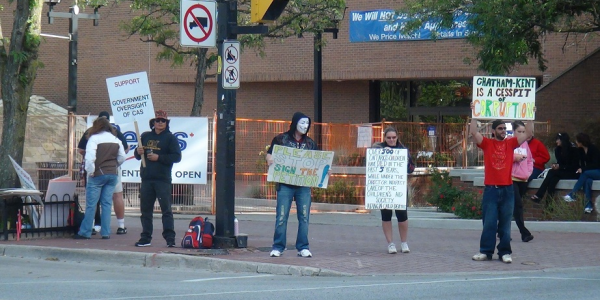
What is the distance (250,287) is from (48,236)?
502 centimetres

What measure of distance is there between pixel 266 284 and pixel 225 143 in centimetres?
243

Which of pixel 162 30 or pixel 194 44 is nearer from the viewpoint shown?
pixel 194 44

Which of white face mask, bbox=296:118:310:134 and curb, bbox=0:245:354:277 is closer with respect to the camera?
curb, bbox=0:245:354:277

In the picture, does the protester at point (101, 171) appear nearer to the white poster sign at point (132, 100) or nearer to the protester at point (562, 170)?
the white poster sign at point (132, 100)

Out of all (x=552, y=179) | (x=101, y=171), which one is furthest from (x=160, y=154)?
(x=552, y=179)

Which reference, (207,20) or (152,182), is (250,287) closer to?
(152,182)

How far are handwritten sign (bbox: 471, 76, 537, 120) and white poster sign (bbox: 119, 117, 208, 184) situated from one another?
7.19 meters

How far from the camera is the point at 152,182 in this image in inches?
429

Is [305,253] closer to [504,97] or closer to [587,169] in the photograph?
[504,97]

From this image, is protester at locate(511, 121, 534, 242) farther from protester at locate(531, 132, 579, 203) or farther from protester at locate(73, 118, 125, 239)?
protester at locate(73, 118, 125, 239)

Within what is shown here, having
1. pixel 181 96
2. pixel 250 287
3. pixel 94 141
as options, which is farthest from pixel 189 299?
pixel 181 96

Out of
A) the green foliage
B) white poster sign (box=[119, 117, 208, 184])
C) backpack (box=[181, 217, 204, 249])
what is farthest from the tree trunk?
backpack (box=[181, 217, 204, 249])

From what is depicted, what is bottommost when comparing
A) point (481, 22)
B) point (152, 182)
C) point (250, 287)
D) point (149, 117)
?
point (250, 287)

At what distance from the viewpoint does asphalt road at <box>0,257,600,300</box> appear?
7.98 meters
